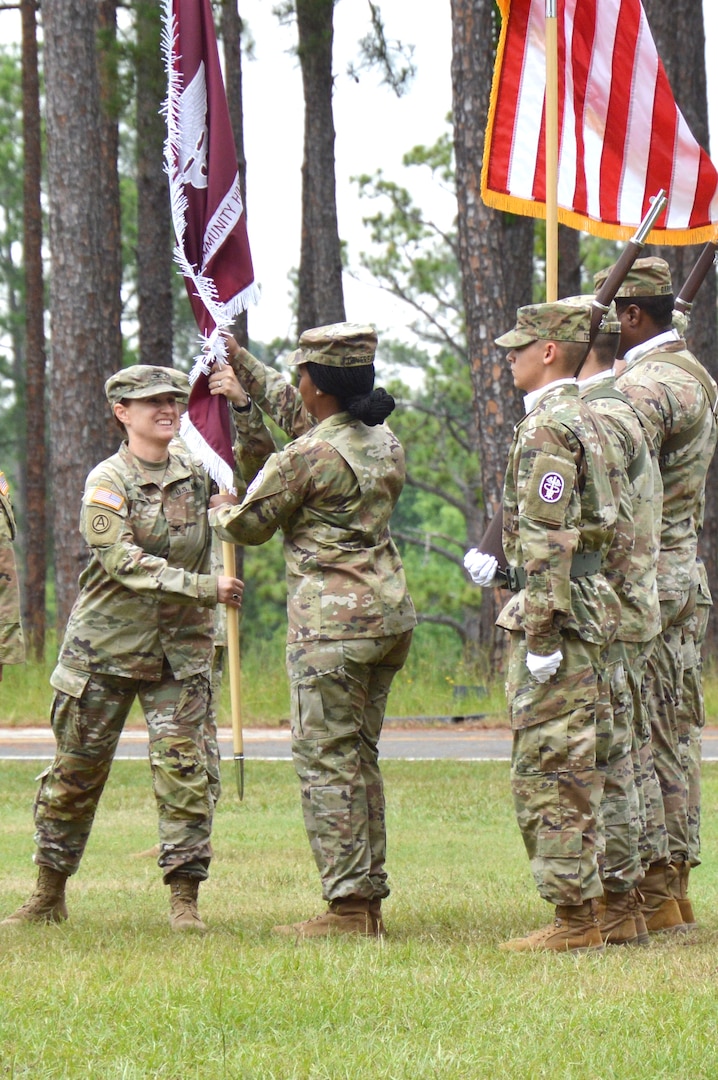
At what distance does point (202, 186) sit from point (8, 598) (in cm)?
201

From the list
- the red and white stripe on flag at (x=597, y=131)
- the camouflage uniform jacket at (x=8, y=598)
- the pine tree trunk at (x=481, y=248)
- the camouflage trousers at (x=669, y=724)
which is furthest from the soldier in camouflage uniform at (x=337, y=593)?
the pine tree trunk at (x=481, y=248)

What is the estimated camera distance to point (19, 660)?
7164 millimetres

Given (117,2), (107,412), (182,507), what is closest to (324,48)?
(117,2)

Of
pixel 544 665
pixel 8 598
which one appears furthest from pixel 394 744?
pixel 544 665

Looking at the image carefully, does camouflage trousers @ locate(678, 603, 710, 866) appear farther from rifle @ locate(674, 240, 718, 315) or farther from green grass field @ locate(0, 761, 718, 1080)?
rifle @ locate(674, 240, 718, 315)

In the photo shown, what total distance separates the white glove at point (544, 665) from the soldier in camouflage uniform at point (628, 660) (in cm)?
34

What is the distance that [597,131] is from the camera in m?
8.77

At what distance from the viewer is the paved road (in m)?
13.5

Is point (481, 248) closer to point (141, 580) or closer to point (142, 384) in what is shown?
point (142, 384)

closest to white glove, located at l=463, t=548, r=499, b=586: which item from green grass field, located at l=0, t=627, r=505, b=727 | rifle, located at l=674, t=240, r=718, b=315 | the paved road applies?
rifle, located at l=674, t=240, r=718, b=315

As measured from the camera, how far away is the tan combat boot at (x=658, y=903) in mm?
6738

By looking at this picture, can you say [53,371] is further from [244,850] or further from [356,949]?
[356,949]

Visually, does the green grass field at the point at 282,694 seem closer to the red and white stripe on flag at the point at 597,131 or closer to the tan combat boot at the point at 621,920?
the red and white stripe on flag at the point at 597,131

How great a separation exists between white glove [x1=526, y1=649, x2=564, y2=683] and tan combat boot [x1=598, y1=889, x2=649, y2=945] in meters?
0.98
